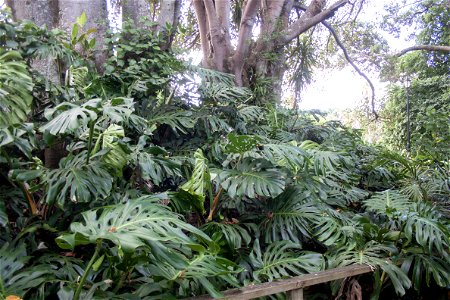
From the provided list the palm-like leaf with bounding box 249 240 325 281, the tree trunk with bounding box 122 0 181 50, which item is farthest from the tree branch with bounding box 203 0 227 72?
the palm-like leaf with bounding box 249 240 325 281

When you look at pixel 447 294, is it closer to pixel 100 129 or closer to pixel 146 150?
pixel 146 150

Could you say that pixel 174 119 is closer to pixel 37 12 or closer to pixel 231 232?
pixel 231 232

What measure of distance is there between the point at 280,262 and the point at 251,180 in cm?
49

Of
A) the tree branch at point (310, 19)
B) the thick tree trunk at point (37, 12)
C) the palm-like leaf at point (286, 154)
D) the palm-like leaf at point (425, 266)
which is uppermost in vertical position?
the tree branch at point (310, 19)

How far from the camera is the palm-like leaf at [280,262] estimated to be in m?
2.06

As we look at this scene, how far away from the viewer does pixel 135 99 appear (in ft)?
10.2

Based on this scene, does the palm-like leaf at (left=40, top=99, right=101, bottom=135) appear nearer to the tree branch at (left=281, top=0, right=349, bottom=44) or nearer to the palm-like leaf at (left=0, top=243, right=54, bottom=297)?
the palm-like leaf at (left=0, top=243, right=54, bottom=297)

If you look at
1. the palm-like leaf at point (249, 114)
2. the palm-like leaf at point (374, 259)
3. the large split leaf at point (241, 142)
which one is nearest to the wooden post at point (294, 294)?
the palm-like leaf at point (374, 259)

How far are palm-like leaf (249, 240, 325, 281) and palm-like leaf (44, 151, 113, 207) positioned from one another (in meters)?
0.91

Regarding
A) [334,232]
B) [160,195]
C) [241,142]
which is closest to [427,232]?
[334,232]

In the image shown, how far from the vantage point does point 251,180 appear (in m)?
2.26

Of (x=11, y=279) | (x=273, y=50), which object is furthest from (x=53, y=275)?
(x=273, y=50)

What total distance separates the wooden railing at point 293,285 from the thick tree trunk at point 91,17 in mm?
2314

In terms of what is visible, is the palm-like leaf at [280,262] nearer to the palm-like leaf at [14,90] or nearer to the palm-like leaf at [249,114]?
the palm-like leaf at [14,90]
